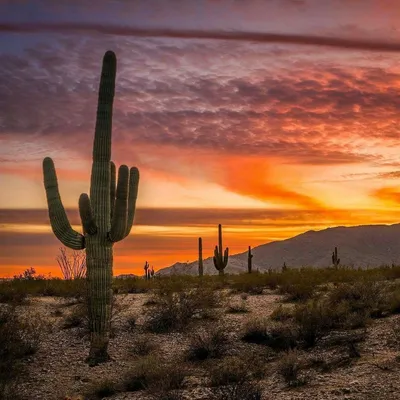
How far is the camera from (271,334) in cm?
1470

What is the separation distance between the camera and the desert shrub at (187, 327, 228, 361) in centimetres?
1346

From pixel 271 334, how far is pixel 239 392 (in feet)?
17.1

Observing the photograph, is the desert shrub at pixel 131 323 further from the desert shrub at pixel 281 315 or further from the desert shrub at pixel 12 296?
the desert shrub at pixel 12 296

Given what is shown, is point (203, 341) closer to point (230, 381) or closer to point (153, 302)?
point (230, 381)

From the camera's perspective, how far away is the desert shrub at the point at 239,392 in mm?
9520

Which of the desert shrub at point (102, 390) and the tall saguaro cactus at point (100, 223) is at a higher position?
the tall saguaro cactus at point (100, 223)

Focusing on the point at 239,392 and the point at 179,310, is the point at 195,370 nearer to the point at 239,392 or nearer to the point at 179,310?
the point at 239,392

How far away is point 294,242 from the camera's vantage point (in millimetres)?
143875

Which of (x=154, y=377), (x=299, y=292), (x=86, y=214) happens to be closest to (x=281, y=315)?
(x=299, y=292)

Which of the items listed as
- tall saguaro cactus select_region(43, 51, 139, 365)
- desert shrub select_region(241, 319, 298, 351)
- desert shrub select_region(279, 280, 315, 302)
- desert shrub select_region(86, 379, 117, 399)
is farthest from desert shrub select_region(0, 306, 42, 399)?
desert shrub select_region(279, 280, 315, 302)

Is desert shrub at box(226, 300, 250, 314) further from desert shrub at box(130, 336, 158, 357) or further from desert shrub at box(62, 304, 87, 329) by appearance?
desert shrub at box(62, 304, 87, 329)

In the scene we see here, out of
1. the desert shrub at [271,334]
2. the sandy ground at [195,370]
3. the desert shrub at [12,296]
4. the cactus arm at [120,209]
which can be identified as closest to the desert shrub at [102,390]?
the sandy ground at [195,370]

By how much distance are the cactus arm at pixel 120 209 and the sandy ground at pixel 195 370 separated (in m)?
2.86

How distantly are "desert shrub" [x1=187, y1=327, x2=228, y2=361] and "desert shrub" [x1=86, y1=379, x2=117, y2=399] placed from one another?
Result: 253 centimetres
